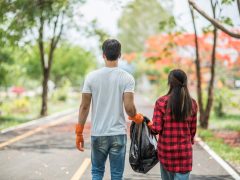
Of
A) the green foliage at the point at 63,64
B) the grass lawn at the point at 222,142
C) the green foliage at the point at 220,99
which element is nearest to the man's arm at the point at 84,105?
the grass lawn at the point at 222,142

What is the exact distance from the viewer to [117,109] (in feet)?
18.3

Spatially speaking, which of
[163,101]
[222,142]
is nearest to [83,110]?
[163,101]

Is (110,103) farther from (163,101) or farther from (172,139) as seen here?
(172,139)

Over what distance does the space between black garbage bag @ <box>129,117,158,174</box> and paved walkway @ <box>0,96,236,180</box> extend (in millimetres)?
2847

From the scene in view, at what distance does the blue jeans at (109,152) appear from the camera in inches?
219

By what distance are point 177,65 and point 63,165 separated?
1069 inches

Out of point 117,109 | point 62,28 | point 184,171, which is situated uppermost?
point 62,28

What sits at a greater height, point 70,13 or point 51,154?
point 70,13

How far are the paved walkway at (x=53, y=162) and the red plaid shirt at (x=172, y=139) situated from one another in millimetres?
3221

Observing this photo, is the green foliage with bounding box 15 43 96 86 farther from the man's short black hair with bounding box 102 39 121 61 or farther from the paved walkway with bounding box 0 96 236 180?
the man's short black hair with bounding box 102 39 121 61

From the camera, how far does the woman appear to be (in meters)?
5.63

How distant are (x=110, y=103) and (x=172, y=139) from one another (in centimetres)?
79

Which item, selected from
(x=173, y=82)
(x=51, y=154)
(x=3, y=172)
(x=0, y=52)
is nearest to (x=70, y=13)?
(x=0, y=52)

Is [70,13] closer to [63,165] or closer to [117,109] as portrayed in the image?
[63,165]
